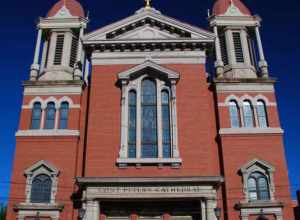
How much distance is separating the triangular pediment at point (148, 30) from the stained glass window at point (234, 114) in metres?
4.33

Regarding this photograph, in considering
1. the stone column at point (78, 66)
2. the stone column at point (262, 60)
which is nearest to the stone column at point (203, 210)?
the stone column at point (262, 60)

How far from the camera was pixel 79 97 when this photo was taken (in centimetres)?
2614

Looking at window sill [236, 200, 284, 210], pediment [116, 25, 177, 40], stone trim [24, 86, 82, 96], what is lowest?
window sill [236, 200, 284, 210]

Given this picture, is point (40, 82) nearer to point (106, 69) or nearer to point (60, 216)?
point (106, 69)

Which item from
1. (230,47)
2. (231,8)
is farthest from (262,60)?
(231,8)

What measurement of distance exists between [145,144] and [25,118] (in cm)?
767

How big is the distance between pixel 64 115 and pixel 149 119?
534 cm

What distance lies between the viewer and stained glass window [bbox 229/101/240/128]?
25.3 m

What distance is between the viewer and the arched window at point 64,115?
2539 centimetres

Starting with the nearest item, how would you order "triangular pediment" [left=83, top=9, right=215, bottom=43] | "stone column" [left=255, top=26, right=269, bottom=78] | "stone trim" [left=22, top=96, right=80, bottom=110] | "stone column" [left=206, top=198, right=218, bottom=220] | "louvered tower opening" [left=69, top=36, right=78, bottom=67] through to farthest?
"stone column" [left=206, top=198, right=218, bottom=220] → "stone trim" [left=22, top=96, right=80, bottom=110] → "triangular pediment" [left=83, top=9, right=215, bottom=43] → "stone column" [left=255, top=26, right=269, bottom=78] → "louvered tower opening" [left=69, top=36, right=78, bottom=67]

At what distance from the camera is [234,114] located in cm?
2569

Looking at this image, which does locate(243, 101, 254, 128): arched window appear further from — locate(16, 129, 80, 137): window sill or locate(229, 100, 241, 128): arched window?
locate(16, 129, 80, 137): window sill

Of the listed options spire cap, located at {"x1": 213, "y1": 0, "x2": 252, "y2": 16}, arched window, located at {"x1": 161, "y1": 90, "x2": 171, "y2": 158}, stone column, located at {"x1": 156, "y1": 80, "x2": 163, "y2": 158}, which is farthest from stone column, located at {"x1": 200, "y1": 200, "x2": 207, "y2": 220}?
spire cap, located at {"x1": 213, "y1": 0, "x2": 252, "y2": 16}

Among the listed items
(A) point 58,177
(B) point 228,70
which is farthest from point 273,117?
(A) point 58,177
